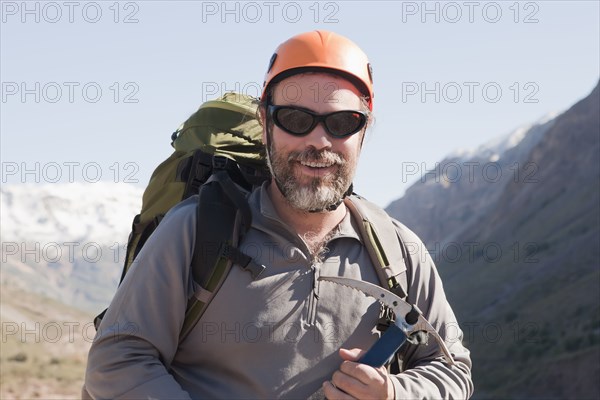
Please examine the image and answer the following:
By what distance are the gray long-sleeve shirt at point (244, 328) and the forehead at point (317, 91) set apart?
48 centimetres

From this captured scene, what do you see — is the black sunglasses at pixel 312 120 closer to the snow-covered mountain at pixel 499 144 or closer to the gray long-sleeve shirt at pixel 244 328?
the gray long-sleeve shirt at pixel 244 328

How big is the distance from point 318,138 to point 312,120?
8 centimetres

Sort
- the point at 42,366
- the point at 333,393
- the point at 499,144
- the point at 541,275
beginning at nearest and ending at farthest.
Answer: the point at 333,393, the point at 42,366, the point at 541,275, the point at 499,144

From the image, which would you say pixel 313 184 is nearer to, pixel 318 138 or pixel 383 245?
pixel 318 138

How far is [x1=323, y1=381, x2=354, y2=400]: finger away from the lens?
3.36 m

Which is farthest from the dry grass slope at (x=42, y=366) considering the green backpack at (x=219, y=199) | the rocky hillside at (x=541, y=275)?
the rocky hillside at (x=541, y=275)

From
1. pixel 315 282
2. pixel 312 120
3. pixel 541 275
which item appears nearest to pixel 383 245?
pixel 315 282

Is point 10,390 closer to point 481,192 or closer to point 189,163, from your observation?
point 189,163

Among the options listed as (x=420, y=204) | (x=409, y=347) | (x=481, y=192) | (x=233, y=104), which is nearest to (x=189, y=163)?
(x=233, y=104)

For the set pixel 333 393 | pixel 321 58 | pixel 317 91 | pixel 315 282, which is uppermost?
pixel 321 58

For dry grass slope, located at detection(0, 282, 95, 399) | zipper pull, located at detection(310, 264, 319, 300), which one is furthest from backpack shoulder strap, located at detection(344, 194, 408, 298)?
dry grass slope, located at detection(0, 282, 95, 399)

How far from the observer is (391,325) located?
11.5 ft

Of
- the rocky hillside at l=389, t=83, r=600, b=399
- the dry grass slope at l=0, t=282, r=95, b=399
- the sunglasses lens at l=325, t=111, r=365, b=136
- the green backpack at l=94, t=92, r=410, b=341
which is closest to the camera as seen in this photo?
the green backpack at l=94, t=92, r=410, b=341

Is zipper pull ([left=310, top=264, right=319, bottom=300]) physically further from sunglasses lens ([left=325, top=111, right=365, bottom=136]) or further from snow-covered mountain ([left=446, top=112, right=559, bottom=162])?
snow-covered mountain ([left=446, top=112, right=559, bottom=162])
